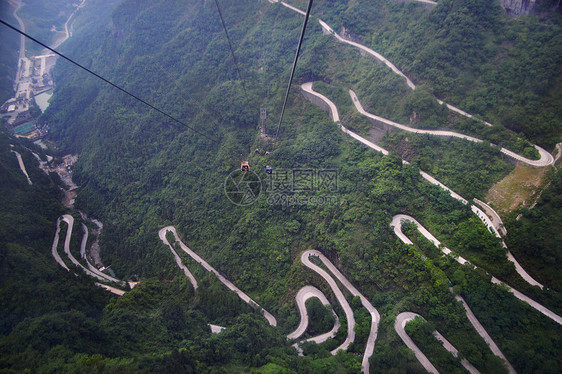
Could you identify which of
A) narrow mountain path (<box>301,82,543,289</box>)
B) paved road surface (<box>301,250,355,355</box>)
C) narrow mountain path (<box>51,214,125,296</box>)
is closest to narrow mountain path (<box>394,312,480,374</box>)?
paved road surface (<box>301,250,355,355</box>)

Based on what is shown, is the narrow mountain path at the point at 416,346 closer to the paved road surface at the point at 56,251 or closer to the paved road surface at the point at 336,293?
the paved road surface at the point at 336,293

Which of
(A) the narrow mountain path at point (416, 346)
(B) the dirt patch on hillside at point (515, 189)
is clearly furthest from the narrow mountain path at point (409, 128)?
(A) the narrow mountain path at point (416, 346)

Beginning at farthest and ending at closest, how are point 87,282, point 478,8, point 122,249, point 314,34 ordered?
1. point 314,34
2. point 122,249
3. point 478,8
4. point 87,282

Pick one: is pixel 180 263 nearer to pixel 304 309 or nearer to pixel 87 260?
pixel 87 260

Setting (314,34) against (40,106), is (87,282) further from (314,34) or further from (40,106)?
(40,106)

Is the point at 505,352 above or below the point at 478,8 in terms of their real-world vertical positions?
below

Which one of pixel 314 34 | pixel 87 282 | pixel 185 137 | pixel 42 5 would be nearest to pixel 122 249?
pixel 87 282
